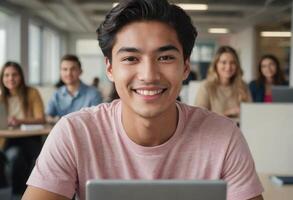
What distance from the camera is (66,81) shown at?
441cm

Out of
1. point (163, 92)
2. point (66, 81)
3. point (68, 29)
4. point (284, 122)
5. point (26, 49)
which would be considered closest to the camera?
point (163, 92)

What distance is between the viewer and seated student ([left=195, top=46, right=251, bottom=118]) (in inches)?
159

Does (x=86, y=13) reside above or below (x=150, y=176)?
above

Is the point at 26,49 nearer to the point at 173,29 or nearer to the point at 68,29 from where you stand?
the point at 68,29

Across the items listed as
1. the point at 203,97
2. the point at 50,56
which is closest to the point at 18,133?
the point at 203,97

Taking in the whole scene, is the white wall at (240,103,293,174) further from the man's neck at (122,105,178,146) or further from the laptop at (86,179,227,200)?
the laptop at (86,179,227,200)

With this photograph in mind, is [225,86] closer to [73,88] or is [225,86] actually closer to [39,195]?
[73,88]

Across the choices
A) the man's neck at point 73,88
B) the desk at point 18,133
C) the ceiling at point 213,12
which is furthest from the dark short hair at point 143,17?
the ceiling at point 213,12

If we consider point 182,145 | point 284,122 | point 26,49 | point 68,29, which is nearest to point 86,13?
point 26,49

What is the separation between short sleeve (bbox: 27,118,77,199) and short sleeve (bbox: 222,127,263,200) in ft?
1.31

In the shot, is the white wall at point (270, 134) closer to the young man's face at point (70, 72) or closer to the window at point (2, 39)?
the young man's face at point (70, 72)

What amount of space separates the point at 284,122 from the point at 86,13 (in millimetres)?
9386

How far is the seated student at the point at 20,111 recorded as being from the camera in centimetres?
417

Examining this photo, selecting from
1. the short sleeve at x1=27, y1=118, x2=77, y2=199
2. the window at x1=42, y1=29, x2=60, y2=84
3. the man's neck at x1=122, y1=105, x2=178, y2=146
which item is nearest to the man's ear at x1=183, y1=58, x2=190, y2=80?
the man's neck at x1=122, y1=105, x2=178, y2=146
